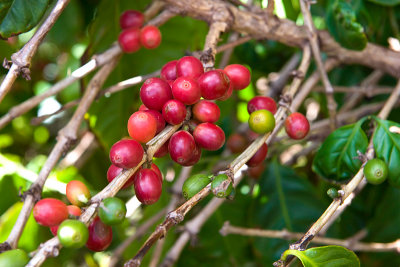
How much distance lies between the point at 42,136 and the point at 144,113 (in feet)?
5.64

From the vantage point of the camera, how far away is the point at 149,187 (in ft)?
2.62

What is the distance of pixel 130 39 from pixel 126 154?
647 mm

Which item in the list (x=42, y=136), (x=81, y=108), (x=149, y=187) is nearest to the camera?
Result: (x=149, y=187)

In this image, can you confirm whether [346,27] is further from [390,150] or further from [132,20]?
[132,20]

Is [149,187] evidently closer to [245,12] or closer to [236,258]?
[245,12]

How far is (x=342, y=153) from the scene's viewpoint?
3.99ft

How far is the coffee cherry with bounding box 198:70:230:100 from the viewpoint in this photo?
0.88m

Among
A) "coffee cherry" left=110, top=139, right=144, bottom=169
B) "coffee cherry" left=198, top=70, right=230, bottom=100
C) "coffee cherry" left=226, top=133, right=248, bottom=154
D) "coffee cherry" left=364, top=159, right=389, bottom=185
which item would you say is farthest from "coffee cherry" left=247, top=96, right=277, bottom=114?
"coffee cherry" left=226, top=133, right=248, bottom=154

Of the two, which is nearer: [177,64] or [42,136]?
[177,64]

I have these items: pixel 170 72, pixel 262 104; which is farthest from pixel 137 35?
pixel 262 104

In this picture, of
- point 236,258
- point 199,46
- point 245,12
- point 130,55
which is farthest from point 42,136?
A: point 245,12

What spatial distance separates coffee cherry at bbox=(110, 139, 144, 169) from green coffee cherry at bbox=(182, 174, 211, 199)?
12cm

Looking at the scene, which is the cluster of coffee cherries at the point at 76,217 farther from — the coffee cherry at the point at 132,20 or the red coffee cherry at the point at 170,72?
the coffee cherry at the point at 132,20

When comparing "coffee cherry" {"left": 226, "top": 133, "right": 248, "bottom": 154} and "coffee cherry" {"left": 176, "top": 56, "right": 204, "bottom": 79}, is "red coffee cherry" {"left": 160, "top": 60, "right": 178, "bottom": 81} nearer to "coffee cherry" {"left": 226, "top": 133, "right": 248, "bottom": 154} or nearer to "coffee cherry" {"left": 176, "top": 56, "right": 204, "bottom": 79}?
A: "coffee cherry" {"left": 176, "top": 56, "right": 204, "bottom": 79}
